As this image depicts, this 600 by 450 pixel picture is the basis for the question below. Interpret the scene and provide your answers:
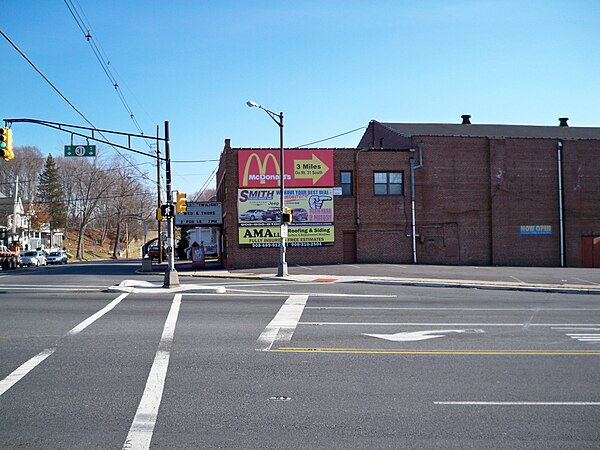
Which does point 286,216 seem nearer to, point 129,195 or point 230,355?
point 230,355

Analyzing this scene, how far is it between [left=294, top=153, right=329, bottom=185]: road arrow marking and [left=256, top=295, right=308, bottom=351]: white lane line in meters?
18.6

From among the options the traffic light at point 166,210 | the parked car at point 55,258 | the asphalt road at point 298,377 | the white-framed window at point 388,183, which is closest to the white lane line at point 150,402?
the asphalt road at point 298,377

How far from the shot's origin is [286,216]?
28.1 metres

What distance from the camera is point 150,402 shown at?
699 centimetres

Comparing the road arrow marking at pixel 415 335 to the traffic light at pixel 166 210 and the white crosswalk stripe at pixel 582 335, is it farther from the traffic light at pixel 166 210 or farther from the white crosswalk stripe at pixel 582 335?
the traffic light at pixel 166 210

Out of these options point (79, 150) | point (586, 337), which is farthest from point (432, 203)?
point (586, 337)

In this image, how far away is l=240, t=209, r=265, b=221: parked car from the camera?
1383 inches

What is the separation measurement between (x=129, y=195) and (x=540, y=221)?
56.2m

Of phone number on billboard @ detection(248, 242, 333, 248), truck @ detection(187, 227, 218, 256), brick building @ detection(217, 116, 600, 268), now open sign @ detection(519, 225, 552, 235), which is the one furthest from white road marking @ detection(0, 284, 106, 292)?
truck @ detection(187, 227, 218, 256)

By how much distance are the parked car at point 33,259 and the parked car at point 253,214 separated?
2837 centimetres

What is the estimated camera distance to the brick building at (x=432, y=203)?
35.4m

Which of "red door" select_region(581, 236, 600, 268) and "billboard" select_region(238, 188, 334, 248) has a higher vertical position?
"billboard" select_region(238, 188, 334, 248)

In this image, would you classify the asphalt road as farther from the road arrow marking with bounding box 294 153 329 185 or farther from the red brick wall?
the road arrow marking with bounding box 294 153 329 185

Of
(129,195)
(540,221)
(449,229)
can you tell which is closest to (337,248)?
A: (449,229)
